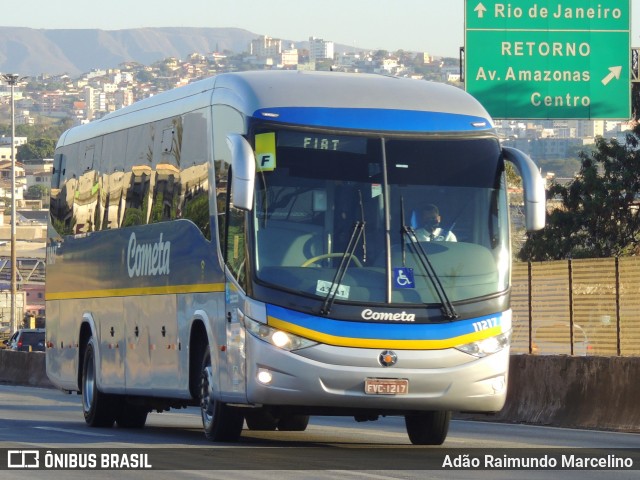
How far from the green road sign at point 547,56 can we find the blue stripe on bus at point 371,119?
1269 cm

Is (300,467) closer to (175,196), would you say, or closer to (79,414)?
(175,196)

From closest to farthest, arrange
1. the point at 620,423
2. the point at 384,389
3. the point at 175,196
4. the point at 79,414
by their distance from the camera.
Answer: the point at 384,389 → the point at 175,196 → the point at 620,423 → the point at 79,414

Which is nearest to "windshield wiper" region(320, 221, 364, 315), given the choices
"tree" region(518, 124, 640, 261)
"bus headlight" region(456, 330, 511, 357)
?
"bus headlight" region(456, 330, 511, 357)

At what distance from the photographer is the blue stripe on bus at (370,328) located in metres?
15.2

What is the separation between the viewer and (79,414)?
25.5 m

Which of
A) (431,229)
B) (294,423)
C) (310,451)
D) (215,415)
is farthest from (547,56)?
(310,451)

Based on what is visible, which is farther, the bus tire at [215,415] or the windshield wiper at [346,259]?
the bus tire at [215,415]

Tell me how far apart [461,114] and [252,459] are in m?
3.88

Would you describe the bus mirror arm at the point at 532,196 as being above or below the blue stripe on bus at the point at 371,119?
below

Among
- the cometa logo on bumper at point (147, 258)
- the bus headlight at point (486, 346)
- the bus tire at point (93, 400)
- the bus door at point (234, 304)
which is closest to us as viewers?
the bus headlight at point (486, 346)

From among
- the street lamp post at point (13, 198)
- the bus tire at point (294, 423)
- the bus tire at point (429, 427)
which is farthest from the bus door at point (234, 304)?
the street lamp post at point (13, 198)

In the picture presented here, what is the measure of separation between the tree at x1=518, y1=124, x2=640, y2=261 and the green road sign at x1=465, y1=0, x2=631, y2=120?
22.1 metres

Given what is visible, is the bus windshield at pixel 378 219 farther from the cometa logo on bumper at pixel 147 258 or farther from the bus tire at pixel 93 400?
the bus tire at pixel 93 400

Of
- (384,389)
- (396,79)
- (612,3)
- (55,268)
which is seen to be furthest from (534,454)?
(612,3)
